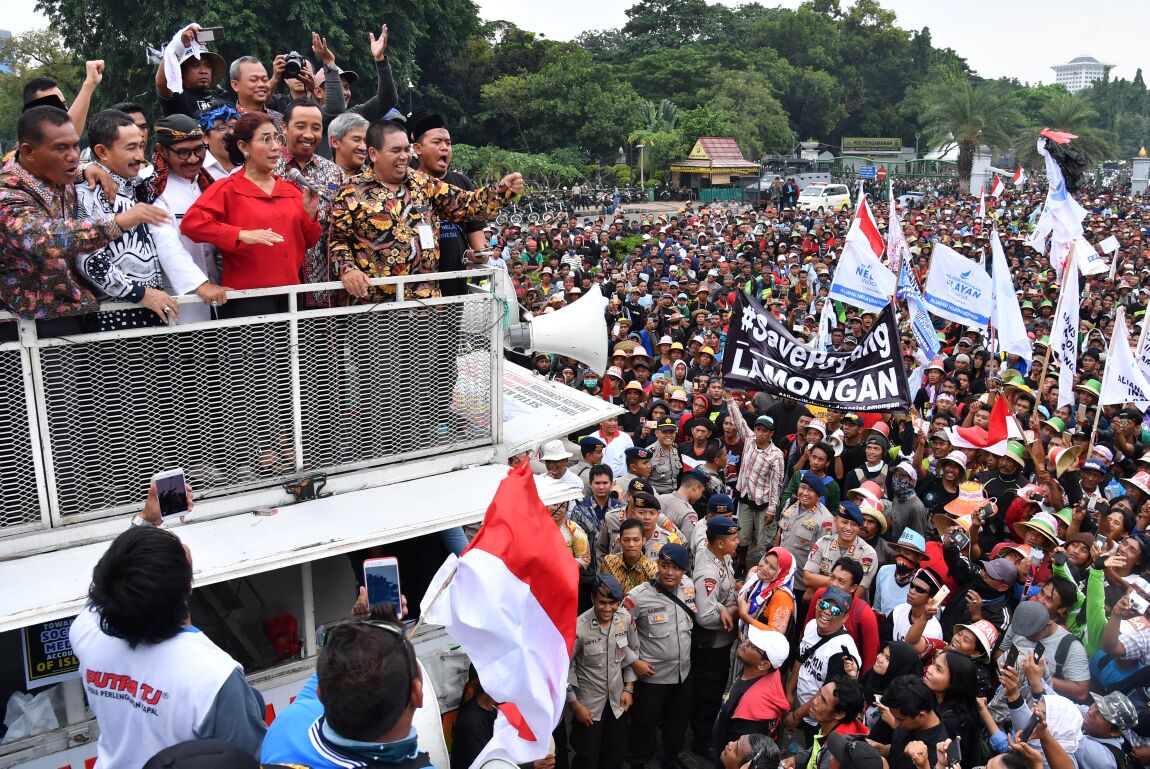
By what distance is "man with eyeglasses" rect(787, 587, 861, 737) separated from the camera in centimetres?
569

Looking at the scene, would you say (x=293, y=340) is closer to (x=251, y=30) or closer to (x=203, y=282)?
(x=203, y=282)

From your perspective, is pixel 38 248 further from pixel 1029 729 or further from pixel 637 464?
pixel 637 464

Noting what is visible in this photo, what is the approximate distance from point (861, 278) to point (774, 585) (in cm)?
736

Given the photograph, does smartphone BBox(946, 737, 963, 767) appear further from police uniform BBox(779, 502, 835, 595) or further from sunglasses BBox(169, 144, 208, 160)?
sunglasses BBox(169, 144, 208, 160)

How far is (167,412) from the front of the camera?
4.60 meters

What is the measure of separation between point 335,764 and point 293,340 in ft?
8.21

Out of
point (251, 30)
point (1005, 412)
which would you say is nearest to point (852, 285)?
point (1005, 412)

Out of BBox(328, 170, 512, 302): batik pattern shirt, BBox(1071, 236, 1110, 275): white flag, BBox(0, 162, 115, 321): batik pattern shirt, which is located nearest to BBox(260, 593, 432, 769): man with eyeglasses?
BBox(0, 162, 115, 321): batik pattern shirt

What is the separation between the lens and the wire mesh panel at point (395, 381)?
16.4 ft

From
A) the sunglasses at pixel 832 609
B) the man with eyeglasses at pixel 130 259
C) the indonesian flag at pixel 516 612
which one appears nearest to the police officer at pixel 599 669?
the sunglasses at pixel 832 609

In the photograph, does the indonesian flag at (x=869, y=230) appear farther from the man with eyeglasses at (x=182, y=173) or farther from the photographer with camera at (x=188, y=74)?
the man with eyeglasses at (x=182, y=173)

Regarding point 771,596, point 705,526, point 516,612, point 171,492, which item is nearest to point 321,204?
point 171,492

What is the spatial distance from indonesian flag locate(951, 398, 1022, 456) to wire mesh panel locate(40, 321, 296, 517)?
6.11 metres

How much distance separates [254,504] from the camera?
484 cm
